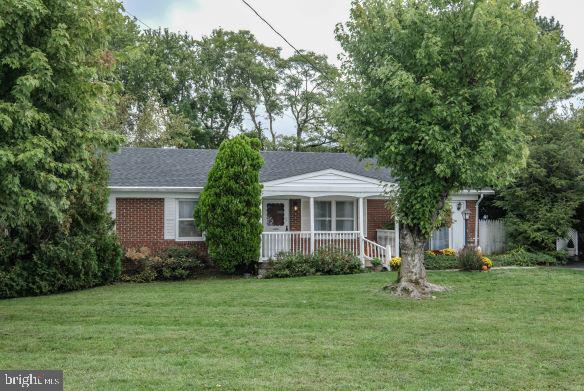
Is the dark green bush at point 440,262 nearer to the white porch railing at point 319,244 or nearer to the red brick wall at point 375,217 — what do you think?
the white porch railing at point 319,244

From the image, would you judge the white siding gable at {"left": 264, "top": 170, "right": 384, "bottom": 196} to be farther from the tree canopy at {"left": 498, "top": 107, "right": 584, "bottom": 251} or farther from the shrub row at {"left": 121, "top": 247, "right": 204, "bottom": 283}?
the tree canopy at {"left": 498, "top": 107, "right": 584, "bottom": 251}

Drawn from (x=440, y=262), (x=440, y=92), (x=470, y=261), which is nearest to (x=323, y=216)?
(x=440, y=262)

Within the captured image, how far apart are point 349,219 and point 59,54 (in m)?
13.0

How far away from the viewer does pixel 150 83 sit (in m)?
35.5

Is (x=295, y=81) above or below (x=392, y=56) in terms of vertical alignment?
above

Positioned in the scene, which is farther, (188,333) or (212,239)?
(212,239)

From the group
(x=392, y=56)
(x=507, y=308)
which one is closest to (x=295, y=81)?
(x=392, y=56)

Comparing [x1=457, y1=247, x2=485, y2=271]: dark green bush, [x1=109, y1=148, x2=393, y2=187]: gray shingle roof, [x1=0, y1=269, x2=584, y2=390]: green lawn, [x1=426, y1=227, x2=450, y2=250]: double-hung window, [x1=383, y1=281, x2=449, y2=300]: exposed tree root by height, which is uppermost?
[x1=109, y1=148, x2=393, y2=187]: gray shingle roof

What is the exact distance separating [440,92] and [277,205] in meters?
8.73

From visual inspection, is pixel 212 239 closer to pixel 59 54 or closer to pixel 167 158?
pixel 167 158

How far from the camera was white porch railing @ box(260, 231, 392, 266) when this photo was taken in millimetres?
16328

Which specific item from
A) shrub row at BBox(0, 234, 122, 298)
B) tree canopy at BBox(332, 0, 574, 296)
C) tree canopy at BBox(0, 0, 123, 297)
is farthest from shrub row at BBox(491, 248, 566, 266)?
tree canopy at BBox(0, 0, 123, 297)

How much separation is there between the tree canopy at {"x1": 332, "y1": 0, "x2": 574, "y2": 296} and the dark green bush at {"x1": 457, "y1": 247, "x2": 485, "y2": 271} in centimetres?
461

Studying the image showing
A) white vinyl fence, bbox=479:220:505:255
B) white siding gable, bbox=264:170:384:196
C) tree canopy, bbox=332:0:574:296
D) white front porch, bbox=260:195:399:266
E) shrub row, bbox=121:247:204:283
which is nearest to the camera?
tree canopy, bbox=332:0:574:296
